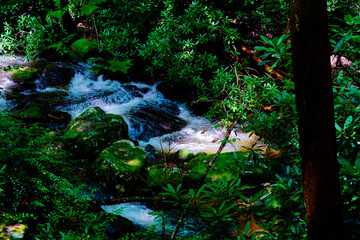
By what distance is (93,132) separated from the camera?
6.83m

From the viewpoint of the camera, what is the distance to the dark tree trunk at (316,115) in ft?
3.82

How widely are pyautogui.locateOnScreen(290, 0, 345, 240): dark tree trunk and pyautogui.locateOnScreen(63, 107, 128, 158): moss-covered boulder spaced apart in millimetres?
6025

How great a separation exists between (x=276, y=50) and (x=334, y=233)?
1455 mm

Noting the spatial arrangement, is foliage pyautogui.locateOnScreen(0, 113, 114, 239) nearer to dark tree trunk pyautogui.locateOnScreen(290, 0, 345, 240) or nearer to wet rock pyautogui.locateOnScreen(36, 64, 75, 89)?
dark tree trunk pyautogui.locateOnScreen(290, 0, 345, 240)

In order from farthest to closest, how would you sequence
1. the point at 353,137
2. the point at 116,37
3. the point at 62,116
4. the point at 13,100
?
the point at 13,100, the point at 62,116, the point at 116,37, the point at 353,137

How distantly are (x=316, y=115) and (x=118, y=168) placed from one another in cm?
489

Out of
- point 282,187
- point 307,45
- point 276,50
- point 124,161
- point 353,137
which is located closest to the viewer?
point 307,45

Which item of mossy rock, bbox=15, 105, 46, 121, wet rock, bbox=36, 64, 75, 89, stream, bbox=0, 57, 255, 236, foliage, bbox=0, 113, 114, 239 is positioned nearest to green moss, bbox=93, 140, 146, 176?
stream, bbox=0, 57, 255, 236

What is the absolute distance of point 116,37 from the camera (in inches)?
211

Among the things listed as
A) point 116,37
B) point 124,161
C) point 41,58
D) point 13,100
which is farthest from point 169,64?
point 41,58

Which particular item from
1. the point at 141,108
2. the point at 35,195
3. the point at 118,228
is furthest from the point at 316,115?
the point at 141,108

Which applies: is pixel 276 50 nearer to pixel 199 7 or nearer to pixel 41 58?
pixel 199 7

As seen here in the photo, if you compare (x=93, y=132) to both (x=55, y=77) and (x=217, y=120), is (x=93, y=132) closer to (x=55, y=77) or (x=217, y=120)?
(x=217, y=120)

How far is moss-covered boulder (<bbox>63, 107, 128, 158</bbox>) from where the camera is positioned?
657 centimetres
